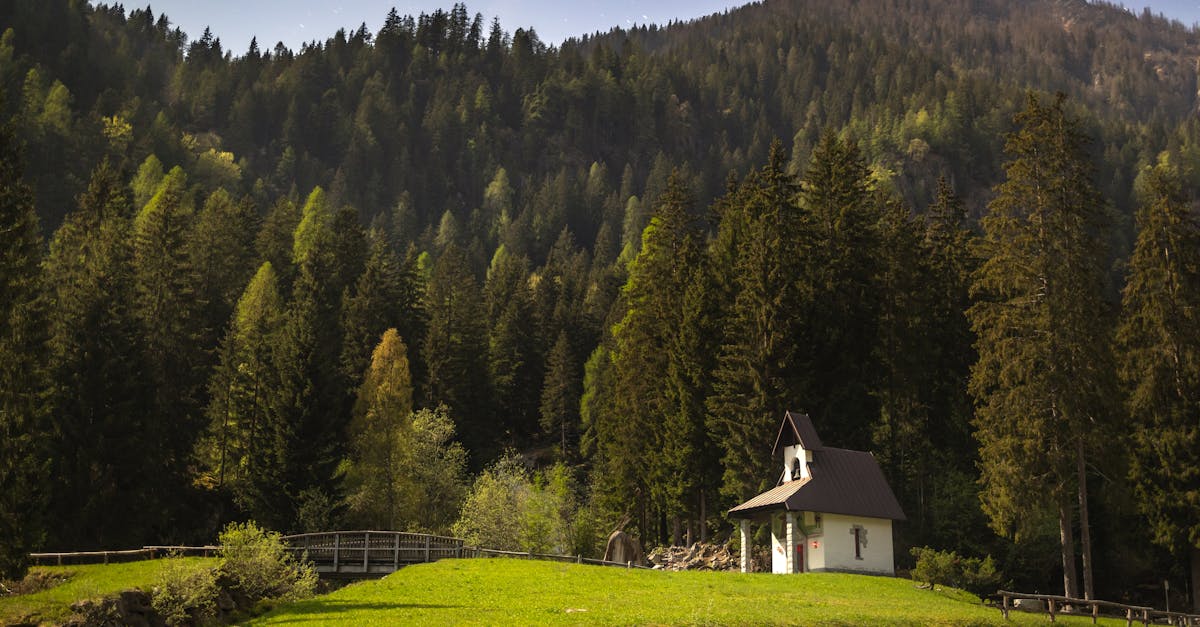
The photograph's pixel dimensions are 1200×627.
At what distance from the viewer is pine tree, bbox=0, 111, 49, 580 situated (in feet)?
103

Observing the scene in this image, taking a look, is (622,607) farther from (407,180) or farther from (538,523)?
(407,180)

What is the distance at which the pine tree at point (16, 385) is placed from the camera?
103 ft

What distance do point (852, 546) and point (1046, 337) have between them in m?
12.0

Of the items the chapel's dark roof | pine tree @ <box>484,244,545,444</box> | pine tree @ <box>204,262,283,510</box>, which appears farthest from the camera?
pine tree @ <box>484,244,545,444</box>

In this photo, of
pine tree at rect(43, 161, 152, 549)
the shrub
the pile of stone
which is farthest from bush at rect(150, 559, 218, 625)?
the pile of stone

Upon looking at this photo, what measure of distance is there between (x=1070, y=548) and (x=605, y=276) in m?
74.5

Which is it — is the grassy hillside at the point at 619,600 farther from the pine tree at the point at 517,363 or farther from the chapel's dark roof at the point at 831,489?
the pine tree at the point at 517,363

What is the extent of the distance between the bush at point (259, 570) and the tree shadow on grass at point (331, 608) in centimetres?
277

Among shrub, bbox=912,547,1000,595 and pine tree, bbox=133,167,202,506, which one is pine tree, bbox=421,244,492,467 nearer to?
pine tree, bbox=133,167,202,506

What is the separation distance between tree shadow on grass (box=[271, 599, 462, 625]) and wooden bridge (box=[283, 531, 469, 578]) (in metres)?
12.8

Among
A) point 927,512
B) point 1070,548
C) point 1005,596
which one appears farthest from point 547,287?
point 1005,596

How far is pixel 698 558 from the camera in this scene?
52750 millimetres

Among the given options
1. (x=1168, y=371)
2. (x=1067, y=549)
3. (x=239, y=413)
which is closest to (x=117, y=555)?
(x=239, y=413)

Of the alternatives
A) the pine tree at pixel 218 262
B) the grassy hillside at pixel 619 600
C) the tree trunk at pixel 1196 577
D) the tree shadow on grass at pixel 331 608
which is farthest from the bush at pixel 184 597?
the pine tree at pixel 218 262
